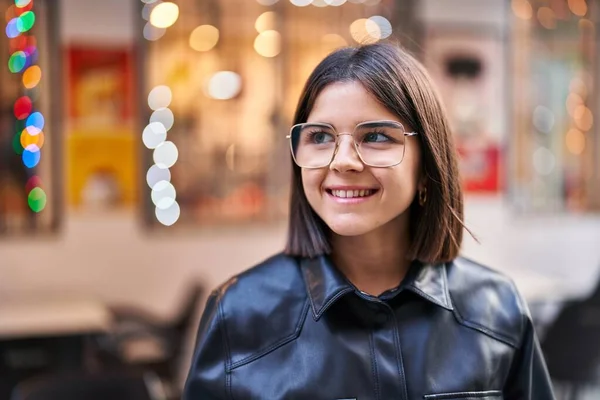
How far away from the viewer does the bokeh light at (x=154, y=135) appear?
18.5 feet

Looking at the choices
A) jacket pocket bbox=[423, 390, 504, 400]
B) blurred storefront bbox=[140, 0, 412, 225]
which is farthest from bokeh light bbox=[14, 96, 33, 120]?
jacket pocket bbox=[423, 390, 504, 400]

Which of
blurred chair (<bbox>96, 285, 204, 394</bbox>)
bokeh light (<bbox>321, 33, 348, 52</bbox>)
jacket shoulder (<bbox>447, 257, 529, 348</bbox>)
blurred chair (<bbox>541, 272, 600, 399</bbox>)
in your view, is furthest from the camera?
bokeh light (<bbox>321, 33, 348, 52</bbox>)

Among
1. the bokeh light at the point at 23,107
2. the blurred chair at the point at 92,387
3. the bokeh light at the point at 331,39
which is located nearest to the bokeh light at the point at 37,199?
the bokeh light at the point at 23,107

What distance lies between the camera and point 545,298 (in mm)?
4766

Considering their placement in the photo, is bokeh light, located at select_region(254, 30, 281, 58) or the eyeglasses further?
bokeh light, located at select_region(254, 30, 281, 58)

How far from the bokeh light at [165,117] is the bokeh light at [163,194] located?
0.40 metres

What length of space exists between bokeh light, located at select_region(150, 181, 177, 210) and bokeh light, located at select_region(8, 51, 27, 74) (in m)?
1.20

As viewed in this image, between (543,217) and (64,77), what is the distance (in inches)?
152

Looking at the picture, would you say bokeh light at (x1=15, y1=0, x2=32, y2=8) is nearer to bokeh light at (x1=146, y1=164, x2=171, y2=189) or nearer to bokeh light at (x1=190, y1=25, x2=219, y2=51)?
bokeh light at (x1=190, y1=25, x2=219, y2=51)

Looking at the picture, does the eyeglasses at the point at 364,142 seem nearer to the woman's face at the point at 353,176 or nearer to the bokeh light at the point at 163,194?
the woman's face at the point at 353,176

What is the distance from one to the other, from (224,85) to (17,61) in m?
1.42

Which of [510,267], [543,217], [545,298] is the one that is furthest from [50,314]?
[543,217]

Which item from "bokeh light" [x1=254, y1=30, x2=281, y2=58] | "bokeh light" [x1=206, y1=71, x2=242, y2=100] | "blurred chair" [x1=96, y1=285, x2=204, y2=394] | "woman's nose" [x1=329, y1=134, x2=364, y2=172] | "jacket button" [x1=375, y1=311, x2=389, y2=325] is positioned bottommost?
"blurred chair" [x1=96, y1=285, x2=204, y2=394]

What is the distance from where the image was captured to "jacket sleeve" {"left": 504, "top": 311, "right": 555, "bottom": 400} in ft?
5.03
